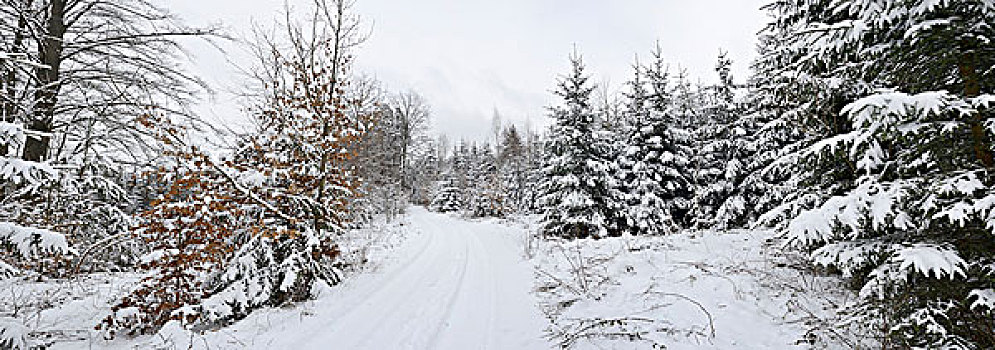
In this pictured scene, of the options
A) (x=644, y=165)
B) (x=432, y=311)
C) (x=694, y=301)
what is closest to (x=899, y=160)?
(x=694, y=301)

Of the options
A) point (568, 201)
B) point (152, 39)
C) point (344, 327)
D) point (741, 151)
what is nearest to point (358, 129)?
point (152, 39)

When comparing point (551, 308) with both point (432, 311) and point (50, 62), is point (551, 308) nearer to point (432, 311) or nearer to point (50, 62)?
point (432, 311)

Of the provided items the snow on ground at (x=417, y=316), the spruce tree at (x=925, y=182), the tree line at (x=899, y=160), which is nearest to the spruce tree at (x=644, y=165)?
the snow on ground at (x=417, y=316)

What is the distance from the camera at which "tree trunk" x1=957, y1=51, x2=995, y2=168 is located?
3.34 meters

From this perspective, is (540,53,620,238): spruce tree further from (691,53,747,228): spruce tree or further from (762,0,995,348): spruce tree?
(762,0,995,348): spruce tree

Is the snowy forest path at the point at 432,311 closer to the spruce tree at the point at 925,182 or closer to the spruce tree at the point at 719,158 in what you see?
the spruce tree at the point at 925,182

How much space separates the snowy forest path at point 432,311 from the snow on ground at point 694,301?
0.54 metres

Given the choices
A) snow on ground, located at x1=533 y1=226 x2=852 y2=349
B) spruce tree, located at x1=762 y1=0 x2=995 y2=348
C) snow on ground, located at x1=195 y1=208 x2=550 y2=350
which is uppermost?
spruce tree, located at x1=762 y1=0 x2=995 y2=348

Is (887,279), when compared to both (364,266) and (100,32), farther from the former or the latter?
(100,32)

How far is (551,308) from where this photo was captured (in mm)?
6586

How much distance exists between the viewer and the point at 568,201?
13625 mm

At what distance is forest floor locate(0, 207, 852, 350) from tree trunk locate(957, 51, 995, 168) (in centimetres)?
194

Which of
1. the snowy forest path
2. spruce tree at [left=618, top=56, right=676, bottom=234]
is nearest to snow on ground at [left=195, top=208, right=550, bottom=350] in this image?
the snowy forest path

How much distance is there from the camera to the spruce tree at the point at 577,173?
14000 millimetres
